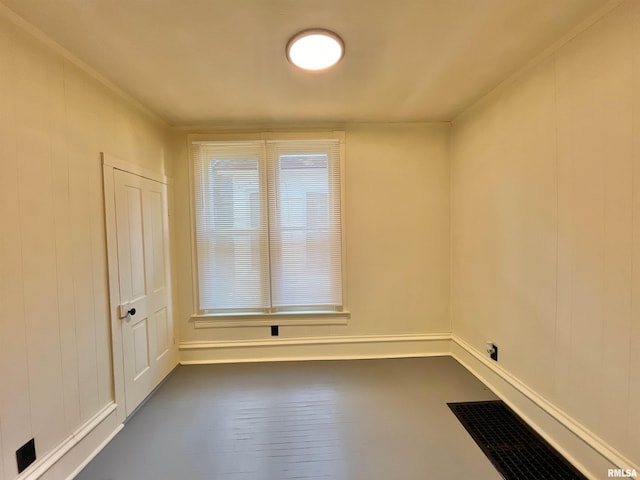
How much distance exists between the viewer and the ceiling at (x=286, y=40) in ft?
4.82

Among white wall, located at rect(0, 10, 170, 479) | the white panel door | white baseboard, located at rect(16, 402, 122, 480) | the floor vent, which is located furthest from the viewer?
the white panel door

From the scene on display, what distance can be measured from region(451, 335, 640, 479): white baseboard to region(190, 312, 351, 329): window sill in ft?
4.69

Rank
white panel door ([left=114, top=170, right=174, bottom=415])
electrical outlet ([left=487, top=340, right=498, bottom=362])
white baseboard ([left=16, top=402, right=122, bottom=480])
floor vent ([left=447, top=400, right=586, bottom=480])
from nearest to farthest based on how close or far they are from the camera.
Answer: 1. white baseboard ([left=16, top=402, right=122, bottom=480])
2. floor vent ([left=447, top=400, right=586, bottom=480])
3. white panel door ([left=114, top=170, right=174, bottom=415])
4. electrical outlet ([left=487, top=340, right=498, bottom=362])

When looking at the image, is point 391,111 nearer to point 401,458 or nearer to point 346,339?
point 346,339

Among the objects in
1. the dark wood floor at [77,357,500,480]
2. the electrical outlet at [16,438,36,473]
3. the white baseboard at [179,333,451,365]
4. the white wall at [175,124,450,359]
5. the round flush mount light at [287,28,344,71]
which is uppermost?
the round flush mount light at [287,28,344,71]

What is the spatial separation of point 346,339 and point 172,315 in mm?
1865

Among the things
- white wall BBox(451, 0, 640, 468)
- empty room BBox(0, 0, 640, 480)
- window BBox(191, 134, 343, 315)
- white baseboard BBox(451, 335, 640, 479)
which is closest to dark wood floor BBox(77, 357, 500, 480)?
empty room BBox(0, 0, 640, 480)

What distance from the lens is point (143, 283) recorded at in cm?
254

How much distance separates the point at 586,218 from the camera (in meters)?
1.64

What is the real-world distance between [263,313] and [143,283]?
122 centimetres

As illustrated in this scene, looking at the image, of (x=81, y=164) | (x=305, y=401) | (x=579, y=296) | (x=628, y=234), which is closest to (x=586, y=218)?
(x=628, y=234)

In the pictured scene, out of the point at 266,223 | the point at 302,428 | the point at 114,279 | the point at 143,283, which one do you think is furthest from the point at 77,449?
the point at 266,223

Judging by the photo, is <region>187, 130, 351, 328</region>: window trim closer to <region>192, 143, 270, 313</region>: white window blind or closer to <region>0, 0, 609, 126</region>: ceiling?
<region>192, 143, 270, 313</region>: white window blind

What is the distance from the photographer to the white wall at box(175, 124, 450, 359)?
3211mm
